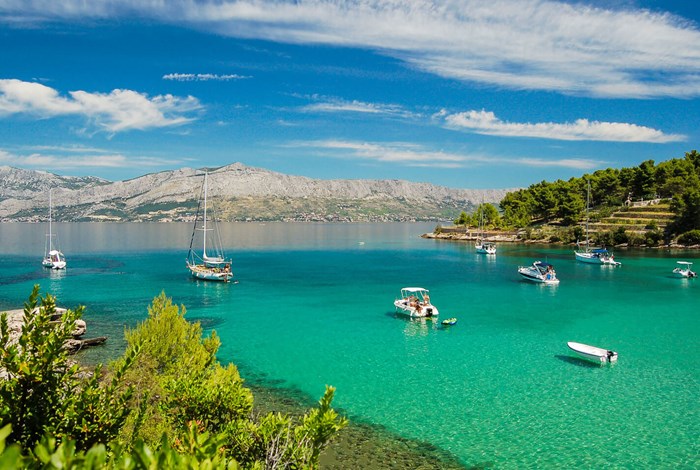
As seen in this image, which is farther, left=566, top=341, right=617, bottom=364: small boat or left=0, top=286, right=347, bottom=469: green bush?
left=566, top=341, right=617, bottom=364: small boat

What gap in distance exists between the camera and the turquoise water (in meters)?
25.0

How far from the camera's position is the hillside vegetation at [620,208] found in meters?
130

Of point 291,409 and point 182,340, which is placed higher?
point 182,340

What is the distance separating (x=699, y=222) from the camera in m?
126

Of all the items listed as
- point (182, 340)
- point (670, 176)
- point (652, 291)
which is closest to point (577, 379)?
point (182, 340)

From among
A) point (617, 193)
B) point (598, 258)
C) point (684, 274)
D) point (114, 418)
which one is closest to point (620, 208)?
point (617, 193)

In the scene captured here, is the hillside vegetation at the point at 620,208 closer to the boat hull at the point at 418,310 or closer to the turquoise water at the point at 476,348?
the turquoise water at the point at 476,348

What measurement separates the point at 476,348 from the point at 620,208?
143 meters

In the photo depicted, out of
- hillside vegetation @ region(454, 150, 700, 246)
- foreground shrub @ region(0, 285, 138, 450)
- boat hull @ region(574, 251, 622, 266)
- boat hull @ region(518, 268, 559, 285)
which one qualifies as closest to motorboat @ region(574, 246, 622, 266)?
boat hull @ region(574, 251, 622, 266)

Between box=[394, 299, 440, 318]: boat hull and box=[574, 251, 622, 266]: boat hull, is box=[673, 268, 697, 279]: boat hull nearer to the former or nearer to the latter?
box=[574, 251, 622, 266]: boat hull

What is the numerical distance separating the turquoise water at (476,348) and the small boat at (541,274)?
2.63 meters

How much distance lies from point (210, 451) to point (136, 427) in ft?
17.9

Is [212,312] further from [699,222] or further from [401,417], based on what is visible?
[699,222]

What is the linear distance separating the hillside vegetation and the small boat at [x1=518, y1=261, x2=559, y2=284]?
54.3 meters
